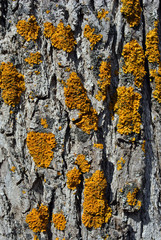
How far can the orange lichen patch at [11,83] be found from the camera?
5.34 ft

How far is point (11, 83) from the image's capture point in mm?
1628

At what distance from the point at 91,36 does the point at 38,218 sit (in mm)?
1324

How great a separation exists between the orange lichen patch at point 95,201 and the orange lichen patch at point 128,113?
1.19 ft

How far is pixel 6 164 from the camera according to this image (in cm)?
170

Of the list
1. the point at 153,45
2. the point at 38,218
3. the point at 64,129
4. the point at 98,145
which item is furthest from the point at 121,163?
the point at 153,45

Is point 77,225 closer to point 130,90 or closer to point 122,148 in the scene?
point 122,148

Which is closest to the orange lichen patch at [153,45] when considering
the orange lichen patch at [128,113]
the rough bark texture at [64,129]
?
the rough bark texture at [64,129]

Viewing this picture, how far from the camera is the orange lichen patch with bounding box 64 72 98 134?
5.24 feet

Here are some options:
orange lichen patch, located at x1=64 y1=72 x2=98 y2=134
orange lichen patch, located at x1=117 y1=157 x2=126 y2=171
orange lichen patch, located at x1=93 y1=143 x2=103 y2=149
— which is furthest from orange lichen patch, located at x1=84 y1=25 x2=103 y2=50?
orange lichen patch, located at x1=117 y1=157 x2=126 y2=171

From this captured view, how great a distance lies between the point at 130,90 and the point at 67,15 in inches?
27.0

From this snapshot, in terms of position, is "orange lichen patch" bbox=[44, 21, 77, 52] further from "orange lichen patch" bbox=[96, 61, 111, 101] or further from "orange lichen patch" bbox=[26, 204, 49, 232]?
"orange lichen patch" bbox=[26, 204, 49, 232]

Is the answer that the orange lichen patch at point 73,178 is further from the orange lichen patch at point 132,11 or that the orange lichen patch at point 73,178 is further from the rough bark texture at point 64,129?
the orange lichen patch at point 132,11

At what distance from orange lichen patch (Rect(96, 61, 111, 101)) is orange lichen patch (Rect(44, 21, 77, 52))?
0.85ft

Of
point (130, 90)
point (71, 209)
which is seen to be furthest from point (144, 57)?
point (71, 209)
